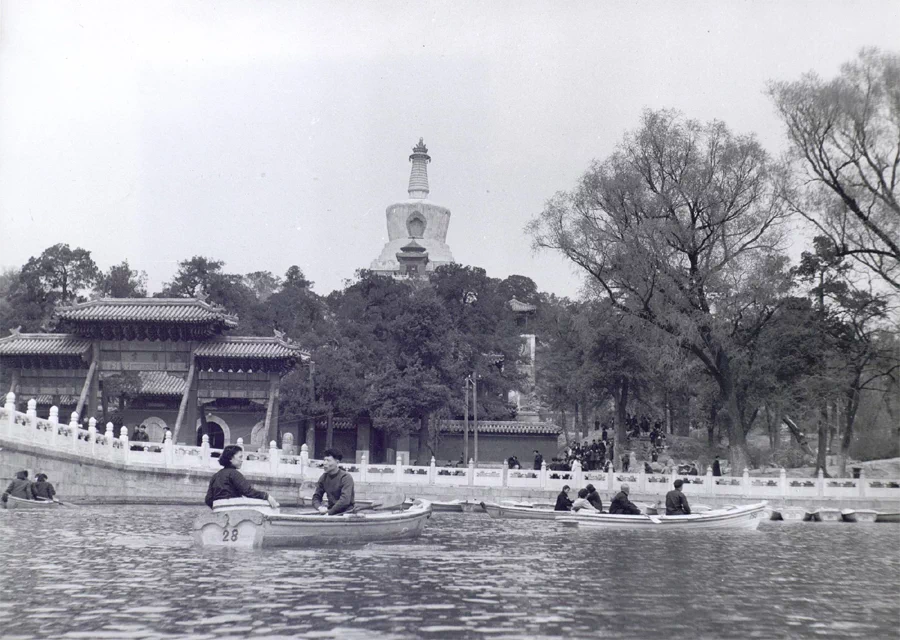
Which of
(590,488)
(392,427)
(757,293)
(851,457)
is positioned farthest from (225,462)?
(851,457)

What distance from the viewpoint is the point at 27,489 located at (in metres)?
21.3

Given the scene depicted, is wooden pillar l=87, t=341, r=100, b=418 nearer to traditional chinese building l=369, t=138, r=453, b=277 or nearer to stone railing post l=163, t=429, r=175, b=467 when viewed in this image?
stone railing post l=163, t=429, r=175, b=467

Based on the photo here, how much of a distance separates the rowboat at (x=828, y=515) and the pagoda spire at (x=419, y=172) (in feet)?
192

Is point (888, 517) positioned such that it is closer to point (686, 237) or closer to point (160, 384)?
point (686, 237)

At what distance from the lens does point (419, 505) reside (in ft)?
56.7

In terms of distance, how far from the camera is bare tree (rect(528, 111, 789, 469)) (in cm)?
2919

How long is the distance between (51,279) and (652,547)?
40.4 m

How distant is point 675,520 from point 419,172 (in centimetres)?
6570

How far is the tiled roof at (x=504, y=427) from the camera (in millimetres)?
42688

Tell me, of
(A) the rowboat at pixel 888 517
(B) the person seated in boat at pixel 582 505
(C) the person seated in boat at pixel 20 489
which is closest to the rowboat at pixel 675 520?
(B) the person seated in boat at pixel 582 505

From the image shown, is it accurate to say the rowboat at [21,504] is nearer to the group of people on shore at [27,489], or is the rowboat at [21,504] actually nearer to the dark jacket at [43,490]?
the group of people on shore at [27,489]

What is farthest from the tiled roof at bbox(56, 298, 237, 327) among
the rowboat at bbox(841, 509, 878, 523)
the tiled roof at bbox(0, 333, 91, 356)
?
the rowboat at bbox(841, 509, 878, 523)

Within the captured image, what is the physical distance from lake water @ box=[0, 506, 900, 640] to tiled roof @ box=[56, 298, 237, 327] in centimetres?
1664

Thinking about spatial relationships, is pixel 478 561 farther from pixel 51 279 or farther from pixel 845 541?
pixel 51 279
